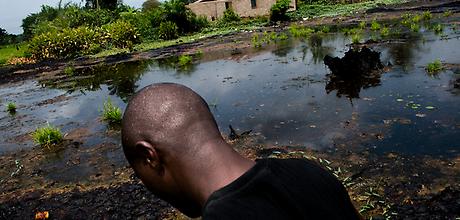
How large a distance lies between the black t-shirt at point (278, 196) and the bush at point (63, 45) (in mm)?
31248

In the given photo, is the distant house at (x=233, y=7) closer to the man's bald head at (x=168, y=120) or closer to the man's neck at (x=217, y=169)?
the man's bald head at (x=168, y=120)

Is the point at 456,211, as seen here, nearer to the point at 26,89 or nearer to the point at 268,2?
the point at 26,89

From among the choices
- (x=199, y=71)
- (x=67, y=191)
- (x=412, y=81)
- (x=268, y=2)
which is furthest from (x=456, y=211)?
(x=268, y=2)

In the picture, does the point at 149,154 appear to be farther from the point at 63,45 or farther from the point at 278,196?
the point at 63,45

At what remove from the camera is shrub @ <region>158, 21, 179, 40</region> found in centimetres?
3275

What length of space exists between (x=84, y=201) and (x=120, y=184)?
62 centimetres

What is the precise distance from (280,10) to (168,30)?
10.4 metres

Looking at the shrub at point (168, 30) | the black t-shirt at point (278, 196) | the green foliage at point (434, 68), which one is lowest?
the green foliage at point (434, 68)

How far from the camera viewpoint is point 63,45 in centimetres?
3030

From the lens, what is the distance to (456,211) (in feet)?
14.6

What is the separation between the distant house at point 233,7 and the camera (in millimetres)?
42144

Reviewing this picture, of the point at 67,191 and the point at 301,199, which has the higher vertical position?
the point at 301,199

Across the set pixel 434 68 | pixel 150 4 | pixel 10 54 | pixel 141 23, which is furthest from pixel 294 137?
pixel 150 4

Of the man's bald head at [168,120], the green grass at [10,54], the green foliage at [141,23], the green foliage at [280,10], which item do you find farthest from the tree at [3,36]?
the man's bald head at [168,120]
